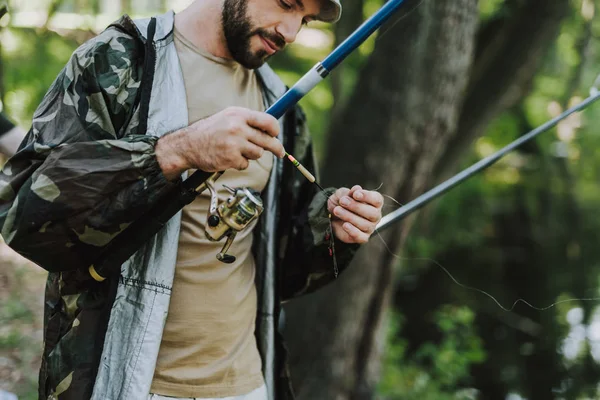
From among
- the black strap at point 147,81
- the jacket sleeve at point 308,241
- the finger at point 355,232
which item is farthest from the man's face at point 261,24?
the finger at point 355,232

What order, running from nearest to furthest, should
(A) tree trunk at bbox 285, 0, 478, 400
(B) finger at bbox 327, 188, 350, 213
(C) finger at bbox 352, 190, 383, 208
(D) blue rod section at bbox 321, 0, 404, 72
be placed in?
1. (D) blue rod section at bbox 321, 0, 404, 72
2. (C) finger at bbox 352, 190, 383, 208
3. (B) finger at bbox 327, 188, 350, 213
4. (A) tree trunk at bbox 285, 0, 478, 400

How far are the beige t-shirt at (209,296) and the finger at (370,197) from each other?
355 millimetres

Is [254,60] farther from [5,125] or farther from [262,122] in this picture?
[5,125]

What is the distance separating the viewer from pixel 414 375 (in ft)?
19.2

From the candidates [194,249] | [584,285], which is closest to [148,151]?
[194,249]

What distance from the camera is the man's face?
6.32 ft

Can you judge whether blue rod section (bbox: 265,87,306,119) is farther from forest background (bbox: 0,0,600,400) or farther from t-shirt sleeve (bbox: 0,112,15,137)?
t-shirt sleeve (bbox: 0,112,15,137)

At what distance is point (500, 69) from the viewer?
4.98 metres

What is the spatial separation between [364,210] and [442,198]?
5258 millimetres

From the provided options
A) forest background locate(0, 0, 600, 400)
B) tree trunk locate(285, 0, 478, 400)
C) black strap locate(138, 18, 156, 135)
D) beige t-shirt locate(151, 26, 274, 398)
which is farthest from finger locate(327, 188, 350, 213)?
tree trunk locate(285, 0, 478, 400)

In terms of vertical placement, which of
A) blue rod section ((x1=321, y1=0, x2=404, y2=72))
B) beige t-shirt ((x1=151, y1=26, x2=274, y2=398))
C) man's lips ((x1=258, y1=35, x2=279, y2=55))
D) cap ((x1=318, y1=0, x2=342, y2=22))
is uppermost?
cap ((x1=318, y1=0, x2=342, y2=22))

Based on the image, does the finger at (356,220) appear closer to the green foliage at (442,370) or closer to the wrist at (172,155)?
the wrist at (172,155)

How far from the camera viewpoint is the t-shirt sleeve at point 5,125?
10.1 ft

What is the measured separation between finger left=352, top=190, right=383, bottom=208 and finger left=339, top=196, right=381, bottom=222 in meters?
0.01
